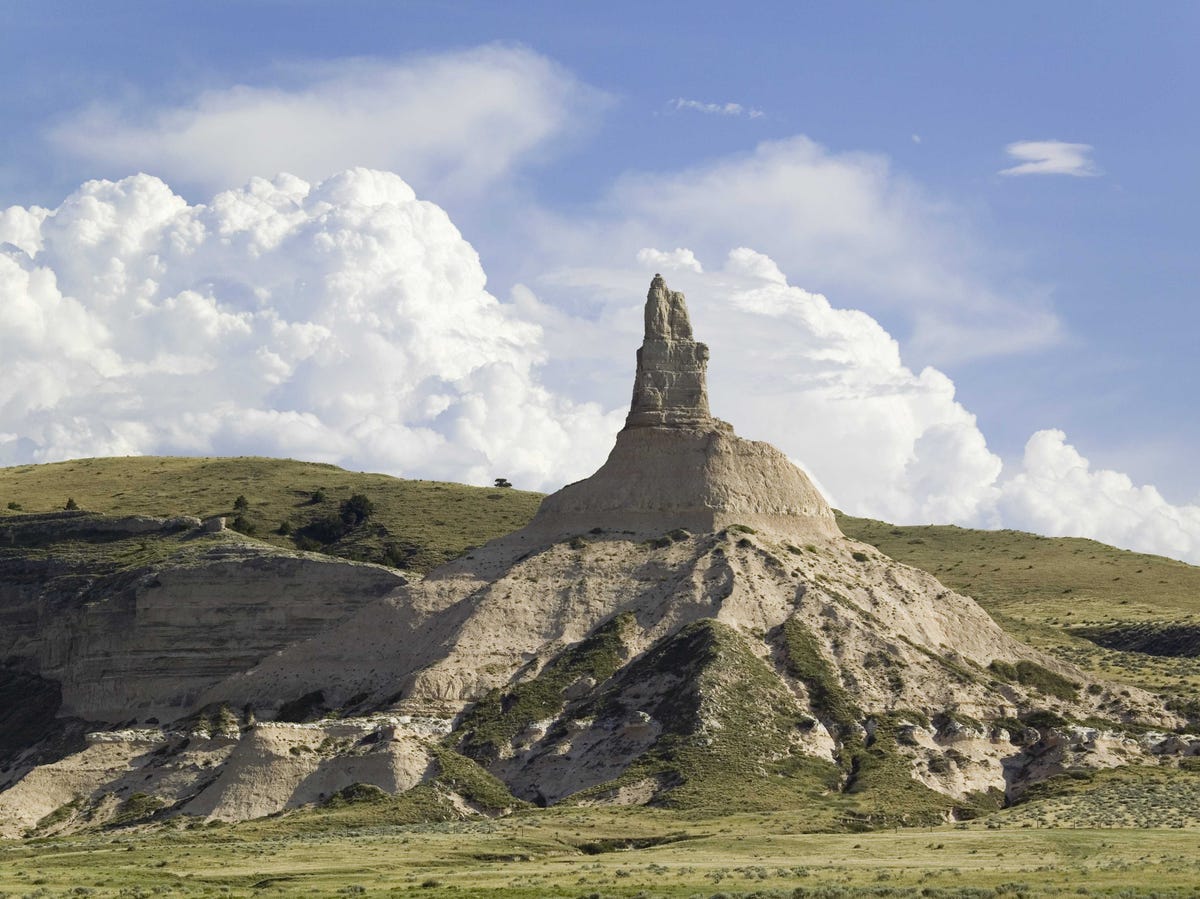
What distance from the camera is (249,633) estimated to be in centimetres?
11206

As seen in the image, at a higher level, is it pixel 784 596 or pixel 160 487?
pixel 160 487

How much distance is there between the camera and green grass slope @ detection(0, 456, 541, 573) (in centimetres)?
15200

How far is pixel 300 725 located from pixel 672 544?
22.9 m

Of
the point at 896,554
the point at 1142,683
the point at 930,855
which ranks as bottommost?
the point at 930,855

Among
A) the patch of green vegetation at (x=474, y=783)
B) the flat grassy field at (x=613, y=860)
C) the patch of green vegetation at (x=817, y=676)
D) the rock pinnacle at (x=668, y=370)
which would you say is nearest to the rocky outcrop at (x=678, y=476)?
the rock pinnacle at (x=668, y=370)

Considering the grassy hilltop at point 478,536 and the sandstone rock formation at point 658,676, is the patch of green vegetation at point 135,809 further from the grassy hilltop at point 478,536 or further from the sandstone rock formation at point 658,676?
the grassy hilltop at point 478,536

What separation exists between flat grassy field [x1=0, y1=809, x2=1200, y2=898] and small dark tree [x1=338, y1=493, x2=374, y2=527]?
7768cm

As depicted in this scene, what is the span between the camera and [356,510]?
16038 centimetres

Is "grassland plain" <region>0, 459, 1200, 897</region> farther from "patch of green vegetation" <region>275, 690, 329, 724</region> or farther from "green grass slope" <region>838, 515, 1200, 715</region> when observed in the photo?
"patch of green vegetation" <region>275, 690, 329, 724</region>

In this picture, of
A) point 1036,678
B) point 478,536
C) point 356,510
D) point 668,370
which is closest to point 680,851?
point 1036,678

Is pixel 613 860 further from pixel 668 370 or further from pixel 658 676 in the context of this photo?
pixel 668 370

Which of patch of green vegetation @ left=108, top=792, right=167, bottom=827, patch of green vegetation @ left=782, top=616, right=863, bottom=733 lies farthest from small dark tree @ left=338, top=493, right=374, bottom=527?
patch of green vegetation @ left=782, top=616, right=863, bottom=733

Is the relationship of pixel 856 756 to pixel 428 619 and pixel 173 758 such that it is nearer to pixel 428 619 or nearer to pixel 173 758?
pixel 428 619

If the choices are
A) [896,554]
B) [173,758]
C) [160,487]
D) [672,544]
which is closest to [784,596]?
[672,544]
